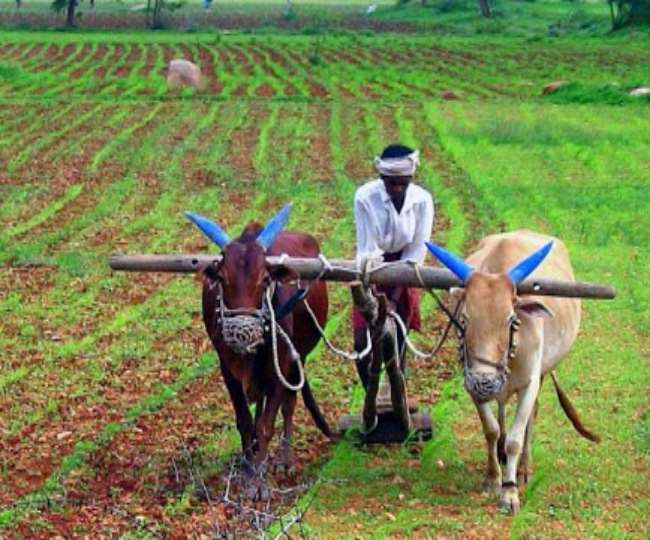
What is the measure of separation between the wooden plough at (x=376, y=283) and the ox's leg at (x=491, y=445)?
70 cm

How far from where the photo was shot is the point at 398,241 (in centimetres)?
887

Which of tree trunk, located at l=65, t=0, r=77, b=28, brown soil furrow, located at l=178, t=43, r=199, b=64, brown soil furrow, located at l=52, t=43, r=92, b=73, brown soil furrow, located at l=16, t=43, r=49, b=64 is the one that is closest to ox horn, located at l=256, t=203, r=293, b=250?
brown soil furrow, located at l=52, t=43, r=92, b=73

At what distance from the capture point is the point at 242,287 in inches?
302

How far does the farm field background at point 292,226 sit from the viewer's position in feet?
26.1

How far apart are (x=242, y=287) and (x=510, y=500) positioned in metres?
1.85

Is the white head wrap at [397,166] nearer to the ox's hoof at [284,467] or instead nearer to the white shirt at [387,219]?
the white shirt at [387,219]

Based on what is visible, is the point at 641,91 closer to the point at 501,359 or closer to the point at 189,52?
the point at 189,52

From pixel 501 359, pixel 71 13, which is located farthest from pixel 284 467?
pixel 71 13

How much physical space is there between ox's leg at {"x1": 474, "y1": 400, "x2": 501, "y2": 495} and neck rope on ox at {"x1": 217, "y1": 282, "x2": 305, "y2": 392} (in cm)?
112

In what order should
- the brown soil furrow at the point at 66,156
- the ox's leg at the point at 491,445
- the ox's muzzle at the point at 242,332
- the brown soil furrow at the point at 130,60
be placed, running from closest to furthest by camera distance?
the ox's muzzle at the point at 242,332 < the ox's leg at the point at 491,445 < the brown soil furrow at the point at 66,156 < the brown soil furrow at the point at 130,60

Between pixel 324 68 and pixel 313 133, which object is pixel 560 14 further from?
pixel 313 133

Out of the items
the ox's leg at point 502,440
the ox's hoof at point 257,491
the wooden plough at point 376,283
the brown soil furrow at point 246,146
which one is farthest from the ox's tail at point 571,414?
the brown soil furrow at point 246,146

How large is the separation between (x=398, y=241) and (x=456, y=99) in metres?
22.6

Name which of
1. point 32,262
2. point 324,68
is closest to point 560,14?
point 324,68
